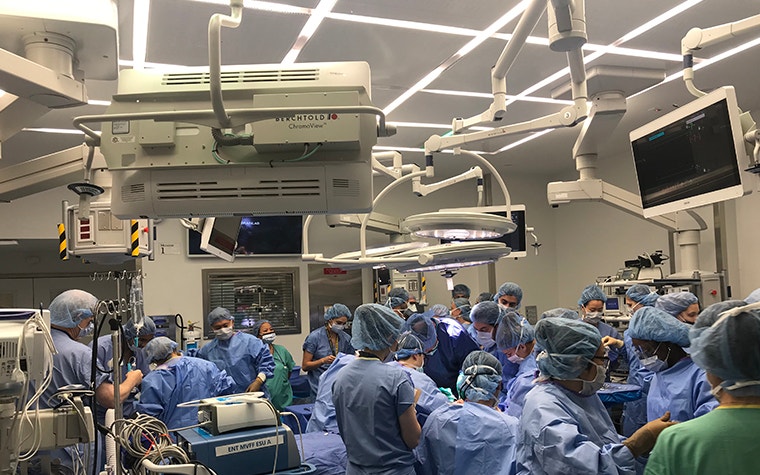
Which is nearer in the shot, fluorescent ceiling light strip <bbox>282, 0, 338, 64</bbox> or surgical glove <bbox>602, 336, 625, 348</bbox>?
fluorescent ceiling light strip <bbox>282, 0, 338, 64</bbox>

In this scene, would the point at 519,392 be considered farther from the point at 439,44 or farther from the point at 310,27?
the point at 310,27

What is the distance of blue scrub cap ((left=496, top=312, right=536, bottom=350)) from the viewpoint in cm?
377

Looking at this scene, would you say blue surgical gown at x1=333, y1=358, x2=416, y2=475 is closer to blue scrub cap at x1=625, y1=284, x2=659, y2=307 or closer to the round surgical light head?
the round surgical light head

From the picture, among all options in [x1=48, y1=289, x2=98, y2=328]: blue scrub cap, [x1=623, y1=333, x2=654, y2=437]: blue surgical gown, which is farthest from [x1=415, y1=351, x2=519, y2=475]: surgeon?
[x1=48, y1=289, x2=98, y2=328]: blue scrub cap

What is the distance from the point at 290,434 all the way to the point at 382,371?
498mm

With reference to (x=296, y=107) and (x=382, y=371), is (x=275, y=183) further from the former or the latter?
(x=382, y=371)

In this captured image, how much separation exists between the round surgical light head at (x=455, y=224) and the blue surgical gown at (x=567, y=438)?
32.5 inches

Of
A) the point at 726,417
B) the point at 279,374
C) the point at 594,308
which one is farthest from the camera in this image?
the point at 279,374

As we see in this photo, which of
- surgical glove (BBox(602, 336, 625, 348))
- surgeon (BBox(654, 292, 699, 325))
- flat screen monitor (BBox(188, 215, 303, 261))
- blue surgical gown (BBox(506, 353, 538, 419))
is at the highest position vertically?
flat screen monitor (BBox(188, 215, 303, 261))

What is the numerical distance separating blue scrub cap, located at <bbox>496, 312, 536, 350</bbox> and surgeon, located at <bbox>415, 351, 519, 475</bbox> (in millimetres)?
1009

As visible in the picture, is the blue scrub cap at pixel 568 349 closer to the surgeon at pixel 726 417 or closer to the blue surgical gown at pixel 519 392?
the surgeon at pixel 726 417

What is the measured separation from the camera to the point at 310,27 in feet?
11.6

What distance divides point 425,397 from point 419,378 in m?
0.12

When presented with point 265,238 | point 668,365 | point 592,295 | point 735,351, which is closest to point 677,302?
point 592,295
